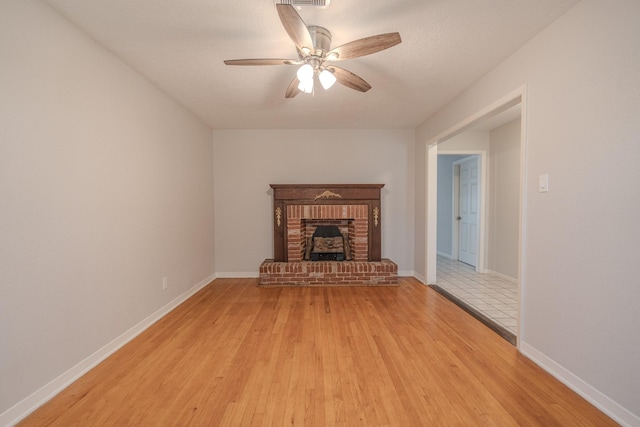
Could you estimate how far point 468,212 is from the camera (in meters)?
5.32

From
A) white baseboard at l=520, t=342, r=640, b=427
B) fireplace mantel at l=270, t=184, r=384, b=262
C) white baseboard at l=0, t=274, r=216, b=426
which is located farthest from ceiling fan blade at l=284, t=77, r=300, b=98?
white baseboard at l=520, t=342, r=640, b=427

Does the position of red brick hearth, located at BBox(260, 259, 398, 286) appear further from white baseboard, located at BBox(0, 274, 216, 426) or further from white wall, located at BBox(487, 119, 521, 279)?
white wall, located at BBox(487, 119, 521, 279)

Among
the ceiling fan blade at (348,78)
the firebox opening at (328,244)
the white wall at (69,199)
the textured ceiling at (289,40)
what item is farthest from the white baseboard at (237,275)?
the ceiling fan blade at (348,78)

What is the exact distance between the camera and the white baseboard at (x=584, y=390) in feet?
4.54

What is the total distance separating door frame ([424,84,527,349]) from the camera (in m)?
2.08

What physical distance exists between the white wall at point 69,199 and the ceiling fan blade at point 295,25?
4.82 feet

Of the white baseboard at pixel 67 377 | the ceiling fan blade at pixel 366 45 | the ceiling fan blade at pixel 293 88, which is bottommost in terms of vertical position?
the white baseboard at pixel 67 377

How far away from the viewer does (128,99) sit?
7.73 feet

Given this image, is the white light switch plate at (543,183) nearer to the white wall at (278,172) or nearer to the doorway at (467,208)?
the white wall at (278,172)

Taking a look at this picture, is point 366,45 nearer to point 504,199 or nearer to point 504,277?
point 504,199

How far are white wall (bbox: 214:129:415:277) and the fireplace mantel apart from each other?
203mm

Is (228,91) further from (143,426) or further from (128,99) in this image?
(143,426)

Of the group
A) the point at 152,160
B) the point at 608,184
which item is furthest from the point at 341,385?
the point at 152,160

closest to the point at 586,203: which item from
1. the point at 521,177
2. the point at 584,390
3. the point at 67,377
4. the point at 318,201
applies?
the point at 521,177
